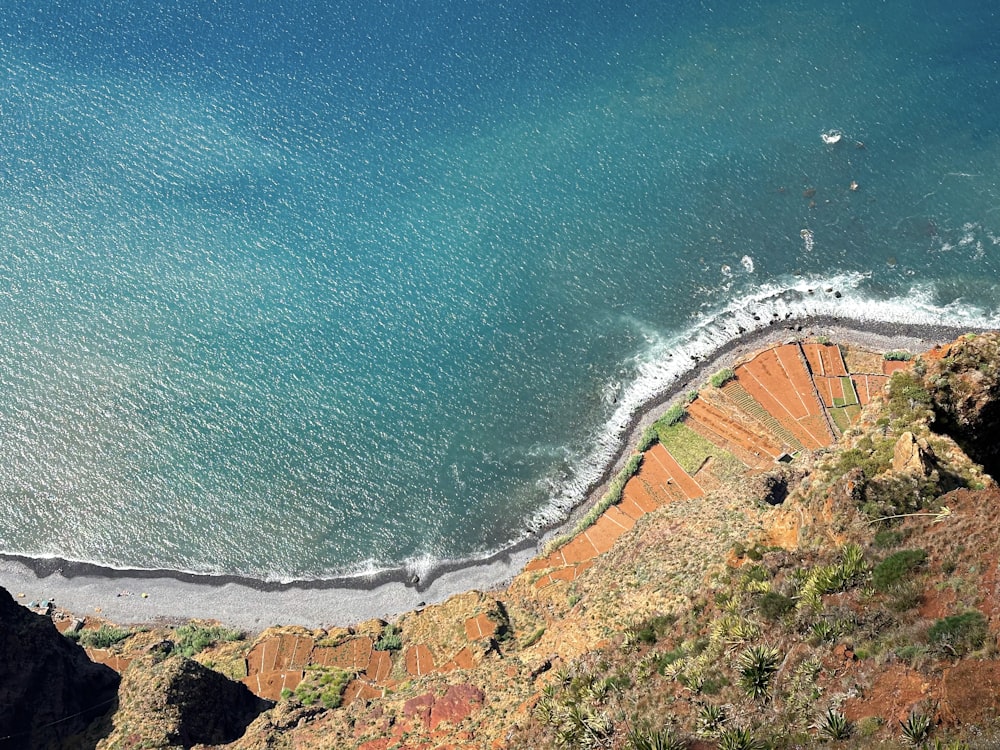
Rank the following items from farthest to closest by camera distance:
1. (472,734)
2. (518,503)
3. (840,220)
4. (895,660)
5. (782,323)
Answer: (840,220) → (782,323) → (518,503) → (472,734) → (895,660)

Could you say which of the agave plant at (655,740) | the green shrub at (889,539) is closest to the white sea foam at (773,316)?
the green shrub at (889,539)

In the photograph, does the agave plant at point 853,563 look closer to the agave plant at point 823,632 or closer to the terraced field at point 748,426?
the agave plant at point 823,632

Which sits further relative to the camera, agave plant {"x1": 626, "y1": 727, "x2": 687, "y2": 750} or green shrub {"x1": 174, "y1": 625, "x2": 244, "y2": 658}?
green shrub {"x1": 174, "y1": 625, "x2": 244, "y2": 658}

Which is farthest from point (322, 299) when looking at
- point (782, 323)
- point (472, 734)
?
point (472, 734)

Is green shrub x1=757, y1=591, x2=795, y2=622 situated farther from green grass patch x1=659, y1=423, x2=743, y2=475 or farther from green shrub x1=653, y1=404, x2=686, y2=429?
green shrub x1=653, y1=404, x2=686, y2=429

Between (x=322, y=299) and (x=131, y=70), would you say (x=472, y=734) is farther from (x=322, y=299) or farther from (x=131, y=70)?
(x=131, y=70)

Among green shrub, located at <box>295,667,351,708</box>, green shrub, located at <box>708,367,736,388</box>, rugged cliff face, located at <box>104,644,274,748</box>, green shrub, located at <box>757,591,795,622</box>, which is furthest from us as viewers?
green shrub, located at <box>708,367,736,388</box>

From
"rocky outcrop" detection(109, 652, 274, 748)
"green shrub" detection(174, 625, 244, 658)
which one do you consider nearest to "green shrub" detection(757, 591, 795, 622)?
"rocky outcrop" detection(109, 652, 274, 748)
